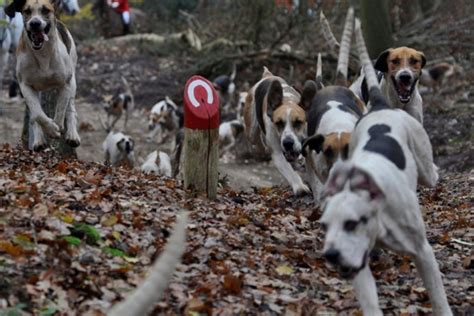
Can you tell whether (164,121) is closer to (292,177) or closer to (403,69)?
(292,177)

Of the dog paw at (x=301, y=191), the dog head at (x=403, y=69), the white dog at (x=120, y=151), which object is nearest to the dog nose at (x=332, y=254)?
the dog paw at (x=301, y=191)

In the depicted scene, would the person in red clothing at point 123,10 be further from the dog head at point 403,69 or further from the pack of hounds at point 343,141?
the dog head at point 403,69

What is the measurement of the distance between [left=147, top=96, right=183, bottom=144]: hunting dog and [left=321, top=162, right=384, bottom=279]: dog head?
654 inches

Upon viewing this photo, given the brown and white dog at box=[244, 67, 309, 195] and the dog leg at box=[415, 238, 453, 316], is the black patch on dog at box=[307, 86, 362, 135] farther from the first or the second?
the dog leg at box=[415, 238, 453, 316]

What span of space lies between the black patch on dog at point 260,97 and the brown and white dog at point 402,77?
130 cm

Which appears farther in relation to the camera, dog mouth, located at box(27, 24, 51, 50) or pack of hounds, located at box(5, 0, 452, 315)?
dog mouth, located at box(27, 24, 51, 50)

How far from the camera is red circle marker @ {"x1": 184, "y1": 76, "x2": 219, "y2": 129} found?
30.1ft

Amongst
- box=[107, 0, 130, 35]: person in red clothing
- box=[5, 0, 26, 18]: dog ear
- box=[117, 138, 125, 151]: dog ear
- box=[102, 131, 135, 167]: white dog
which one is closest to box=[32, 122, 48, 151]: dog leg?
box=[5, 0, 26, 18]: dog ear

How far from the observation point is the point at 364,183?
5383 mm

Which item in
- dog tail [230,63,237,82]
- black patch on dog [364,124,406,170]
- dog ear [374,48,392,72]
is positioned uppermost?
dog ear [374,48,392,72]

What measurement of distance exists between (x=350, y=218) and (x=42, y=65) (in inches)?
231

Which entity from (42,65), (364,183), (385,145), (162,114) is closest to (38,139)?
(42,65)

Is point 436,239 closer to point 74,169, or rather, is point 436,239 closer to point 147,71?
point 74,169

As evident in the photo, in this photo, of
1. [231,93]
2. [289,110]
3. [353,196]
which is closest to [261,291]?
[353,196]
